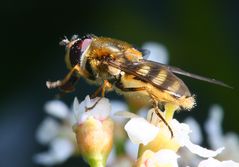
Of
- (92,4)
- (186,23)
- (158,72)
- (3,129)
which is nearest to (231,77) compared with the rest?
(186,23)

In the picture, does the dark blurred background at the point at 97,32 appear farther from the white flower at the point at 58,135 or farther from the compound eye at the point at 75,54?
the compound eye at the point at 75,54

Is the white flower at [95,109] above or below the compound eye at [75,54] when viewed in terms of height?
below

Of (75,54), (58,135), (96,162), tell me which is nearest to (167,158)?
(96,162)

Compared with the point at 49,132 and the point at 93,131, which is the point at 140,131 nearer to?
the point at 93,131

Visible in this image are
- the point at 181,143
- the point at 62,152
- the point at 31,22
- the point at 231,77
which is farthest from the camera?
the point at 31,22

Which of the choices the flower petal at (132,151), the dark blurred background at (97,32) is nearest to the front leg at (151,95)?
the flower petal at (132,151)

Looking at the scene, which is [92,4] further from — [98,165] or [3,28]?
[98,165]

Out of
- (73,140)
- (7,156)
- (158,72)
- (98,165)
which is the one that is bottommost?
(7,156)
